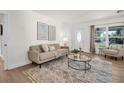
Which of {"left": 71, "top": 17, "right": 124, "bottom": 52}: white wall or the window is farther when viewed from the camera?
{"left": 71, "top": 17, "right": 124, "bottom": 52}: white wall

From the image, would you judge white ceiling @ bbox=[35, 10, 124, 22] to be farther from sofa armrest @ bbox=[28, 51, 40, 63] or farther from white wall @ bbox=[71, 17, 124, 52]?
sofa armrest @ bbox=[28, 51, 40, 63]

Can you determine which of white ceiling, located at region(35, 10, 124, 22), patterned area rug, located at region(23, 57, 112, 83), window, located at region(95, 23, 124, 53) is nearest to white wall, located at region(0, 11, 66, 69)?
white ceiling, located at region(35, 10, 124, 22)

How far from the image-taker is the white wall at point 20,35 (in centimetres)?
288

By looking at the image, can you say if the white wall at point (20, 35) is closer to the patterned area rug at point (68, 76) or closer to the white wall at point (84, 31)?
the patterned area rug at point (68, 76)

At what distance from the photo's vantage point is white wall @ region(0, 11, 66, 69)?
2885 millimetres

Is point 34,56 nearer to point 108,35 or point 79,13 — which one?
point 79,13

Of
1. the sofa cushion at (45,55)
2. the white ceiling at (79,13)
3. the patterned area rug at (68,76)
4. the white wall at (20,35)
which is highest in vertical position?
the white ceiling at (79,13)

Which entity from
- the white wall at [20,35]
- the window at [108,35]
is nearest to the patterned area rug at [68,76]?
the white wall at [20,35]

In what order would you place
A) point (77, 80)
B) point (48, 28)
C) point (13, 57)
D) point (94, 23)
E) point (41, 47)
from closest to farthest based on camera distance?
point (77, 80) < point (13, 57) < point (41, 47) < point (48, 28) < point (94, 23)

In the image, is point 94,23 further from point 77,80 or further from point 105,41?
point 77,80

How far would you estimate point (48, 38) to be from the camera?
459 centimetres
